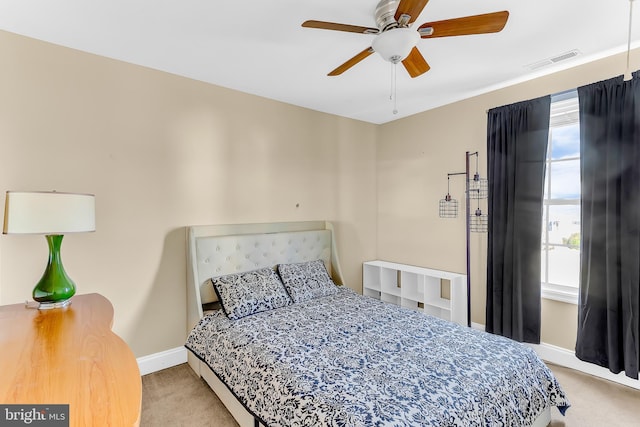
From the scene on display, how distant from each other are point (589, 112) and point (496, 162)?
2.61ft

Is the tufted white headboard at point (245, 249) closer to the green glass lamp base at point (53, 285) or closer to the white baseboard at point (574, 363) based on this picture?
the green glass lamp base at point (53, 285)

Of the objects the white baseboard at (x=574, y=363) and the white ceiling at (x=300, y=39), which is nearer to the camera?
the white ceiling at (x=300, y=39)

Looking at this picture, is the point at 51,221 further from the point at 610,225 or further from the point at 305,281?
the point at 610,225

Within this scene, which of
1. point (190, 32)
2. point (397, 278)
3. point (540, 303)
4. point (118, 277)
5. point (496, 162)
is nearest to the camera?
point (190, 32)

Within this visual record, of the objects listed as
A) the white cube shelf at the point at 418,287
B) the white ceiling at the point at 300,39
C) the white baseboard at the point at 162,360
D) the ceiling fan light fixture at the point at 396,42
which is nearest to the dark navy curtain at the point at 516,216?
the white cube shelf at the point at 418,287

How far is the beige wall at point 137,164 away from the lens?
2.28 m

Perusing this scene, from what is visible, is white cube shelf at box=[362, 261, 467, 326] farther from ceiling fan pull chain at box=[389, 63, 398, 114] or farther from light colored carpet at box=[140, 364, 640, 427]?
ceiling fan pull chain at box=[389, 63, 398, 114]

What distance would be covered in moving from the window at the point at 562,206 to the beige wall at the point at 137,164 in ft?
8.30

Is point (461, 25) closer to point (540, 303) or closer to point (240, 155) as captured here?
point (240, 155)

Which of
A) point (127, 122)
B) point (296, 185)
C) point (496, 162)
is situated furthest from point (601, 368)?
point (127, 122)

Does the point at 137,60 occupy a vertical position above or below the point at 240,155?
above

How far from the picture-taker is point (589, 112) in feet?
8.46

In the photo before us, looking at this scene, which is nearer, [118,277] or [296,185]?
[118,277]

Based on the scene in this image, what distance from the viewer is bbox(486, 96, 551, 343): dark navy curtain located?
289 cm
